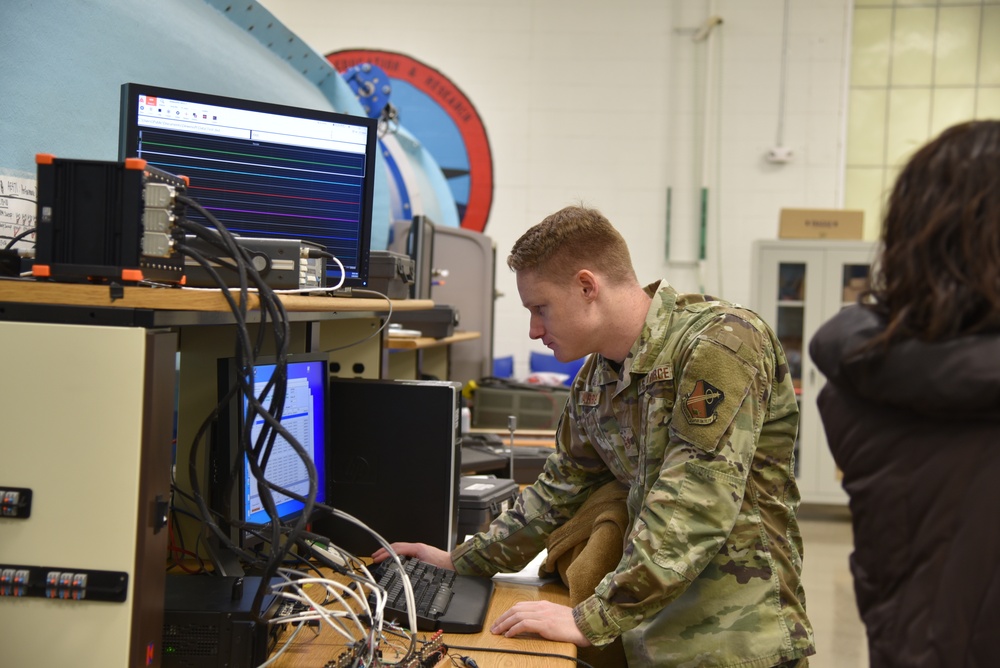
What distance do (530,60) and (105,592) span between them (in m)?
5.79

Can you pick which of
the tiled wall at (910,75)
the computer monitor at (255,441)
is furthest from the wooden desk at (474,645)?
the tiled wall at (910,75)

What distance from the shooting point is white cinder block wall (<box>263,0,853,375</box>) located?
617cm

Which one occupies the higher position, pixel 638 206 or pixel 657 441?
pixel 638 206

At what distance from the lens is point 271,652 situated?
4.15 ft

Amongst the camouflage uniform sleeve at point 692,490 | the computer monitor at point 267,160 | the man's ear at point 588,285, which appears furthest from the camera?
the man's ear at point 588,285

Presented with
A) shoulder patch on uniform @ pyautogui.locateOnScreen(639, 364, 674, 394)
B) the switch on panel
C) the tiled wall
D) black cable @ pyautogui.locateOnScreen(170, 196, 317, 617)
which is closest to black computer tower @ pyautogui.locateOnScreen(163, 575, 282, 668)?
black cable @ pyautogui.locateOnScreen(170, 196, 317, 617)

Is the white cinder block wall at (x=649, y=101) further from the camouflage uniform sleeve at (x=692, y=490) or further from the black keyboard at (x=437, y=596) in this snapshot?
the camouflage uniform sleeve at (x=692, y=490)

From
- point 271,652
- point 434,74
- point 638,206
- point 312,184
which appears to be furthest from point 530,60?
point 271,652

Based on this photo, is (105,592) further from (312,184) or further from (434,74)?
(434,74)

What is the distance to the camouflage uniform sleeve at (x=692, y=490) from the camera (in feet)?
4.63

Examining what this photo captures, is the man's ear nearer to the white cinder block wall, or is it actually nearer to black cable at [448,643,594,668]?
black cable at [448,643,594,668]

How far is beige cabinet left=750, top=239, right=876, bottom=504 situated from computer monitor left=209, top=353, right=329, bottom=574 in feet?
14.5

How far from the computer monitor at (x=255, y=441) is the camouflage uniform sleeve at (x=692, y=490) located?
0.53 metres

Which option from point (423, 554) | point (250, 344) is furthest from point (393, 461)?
point (250, 344)
